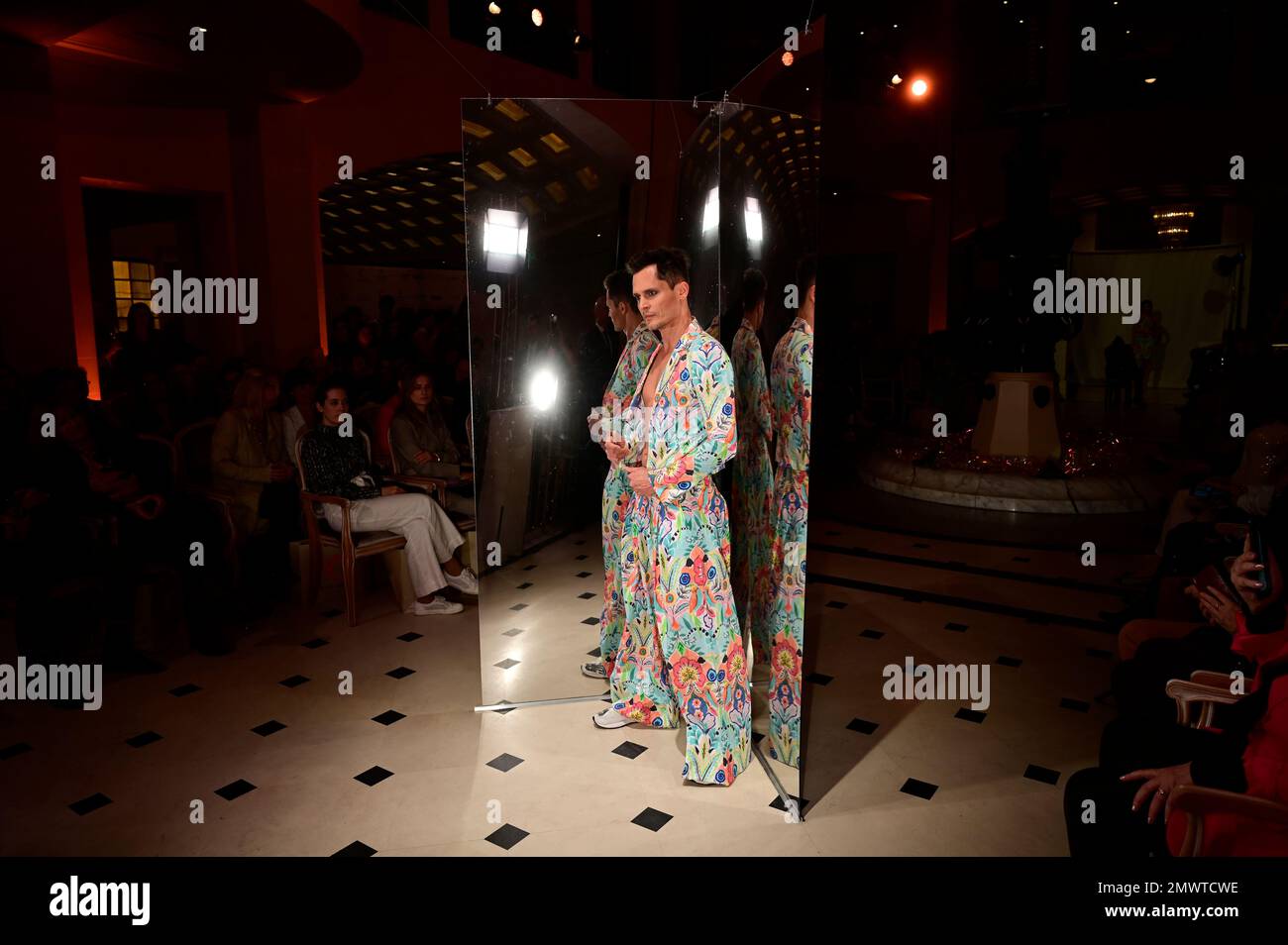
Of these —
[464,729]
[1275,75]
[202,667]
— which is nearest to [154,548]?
[202,667]

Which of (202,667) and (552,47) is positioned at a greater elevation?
(552,47)

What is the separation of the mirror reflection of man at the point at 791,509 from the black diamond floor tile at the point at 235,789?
1.74 metres

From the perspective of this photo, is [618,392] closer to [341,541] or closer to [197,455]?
[341,541]

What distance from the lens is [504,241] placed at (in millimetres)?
3037

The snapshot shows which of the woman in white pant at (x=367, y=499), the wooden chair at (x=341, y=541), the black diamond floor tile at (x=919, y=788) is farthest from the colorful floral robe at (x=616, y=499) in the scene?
the wooden chair at (x=341, y=541)

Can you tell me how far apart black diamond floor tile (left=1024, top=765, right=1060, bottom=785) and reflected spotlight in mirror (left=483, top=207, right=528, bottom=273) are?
244cm

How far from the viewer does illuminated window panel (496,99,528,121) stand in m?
2.99

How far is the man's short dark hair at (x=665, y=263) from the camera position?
267 centimetres

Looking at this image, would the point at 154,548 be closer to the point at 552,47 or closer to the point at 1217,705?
the point at 1217,705

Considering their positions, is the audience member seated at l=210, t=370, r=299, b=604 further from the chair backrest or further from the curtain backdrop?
the curtain backdrop

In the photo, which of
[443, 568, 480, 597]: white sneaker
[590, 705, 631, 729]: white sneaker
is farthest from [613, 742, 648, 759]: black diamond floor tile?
[443, 568, 480, 597]: white sneaker

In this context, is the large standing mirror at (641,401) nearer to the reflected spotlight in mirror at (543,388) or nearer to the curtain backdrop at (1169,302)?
the reflected spotlight in mirror at (543,388)

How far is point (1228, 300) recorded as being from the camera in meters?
14.3

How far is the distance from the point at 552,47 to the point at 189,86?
14.8ft
